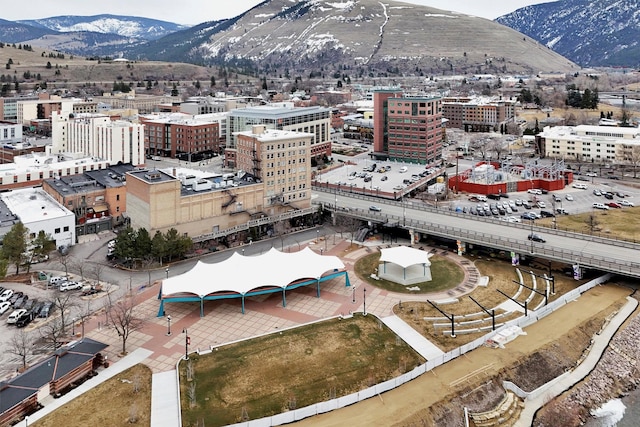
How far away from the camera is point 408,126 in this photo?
94.0 metres

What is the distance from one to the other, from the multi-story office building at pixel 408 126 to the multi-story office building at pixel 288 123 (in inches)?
433

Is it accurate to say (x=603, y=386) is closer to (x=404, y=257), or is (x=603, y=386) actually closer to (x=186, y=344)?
(x=404, y=257)

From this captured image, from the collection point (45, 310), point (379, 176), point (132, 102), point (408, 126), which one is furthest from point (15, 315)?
point (132, 102)

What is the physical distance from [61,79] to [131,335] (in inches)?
7281

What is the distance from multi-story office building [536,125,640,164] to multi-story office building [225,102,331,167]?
4635 centimetres

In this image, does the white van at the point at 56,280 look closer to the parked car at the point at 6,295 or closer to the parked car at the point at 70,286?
the parked car at the point at 70,286

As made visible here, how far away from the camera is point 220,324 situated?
38.4 m

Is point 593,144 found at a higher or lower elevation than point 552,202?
higher

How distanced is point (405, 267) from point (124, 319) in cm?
2386

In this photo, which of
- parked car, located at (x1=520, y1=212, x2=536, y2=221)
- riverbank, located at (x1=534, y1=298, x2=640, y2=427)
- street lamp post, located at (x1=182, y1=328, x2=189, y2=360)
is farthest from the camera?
parked car, located at (x1=520, y1=212, x2=536, y2=221)

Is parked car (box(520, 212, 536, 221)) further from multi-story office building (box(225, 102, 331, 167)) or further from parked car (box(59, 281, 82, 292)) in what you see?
parked car (box(59, 281, 82, 292))

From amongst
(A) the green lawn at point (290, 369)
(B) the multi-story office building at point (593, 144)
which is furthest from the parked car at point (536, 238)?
(B) the multi-story office building at point (593, 144)

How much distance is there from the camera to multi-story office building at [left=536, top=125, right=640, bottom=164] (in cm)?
9650

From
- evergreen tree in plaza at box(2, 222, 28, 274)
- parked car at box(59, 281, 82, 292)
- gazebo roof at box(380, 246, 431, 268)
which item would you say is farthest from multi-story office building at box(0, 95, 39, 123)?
gazebo roof at box(380, 246, 431, 268)
